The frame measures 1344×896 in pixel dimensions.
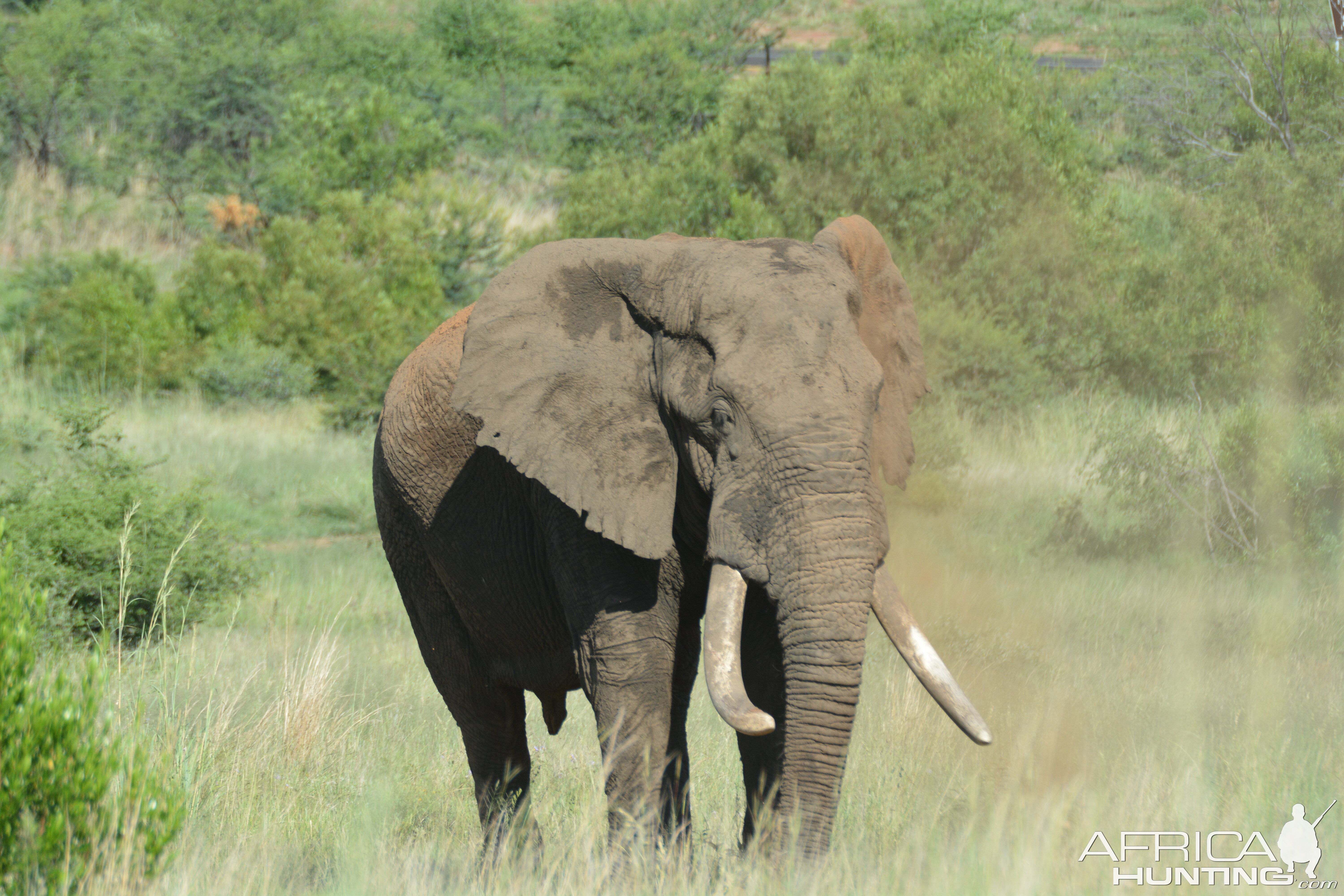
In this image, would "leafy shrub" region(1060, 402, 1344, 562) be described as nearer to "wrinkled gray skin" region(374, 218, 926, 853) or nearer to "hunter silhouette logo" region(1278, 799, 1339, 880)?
"hunter silhouette logo" region(1278, 799, 1339, 880)

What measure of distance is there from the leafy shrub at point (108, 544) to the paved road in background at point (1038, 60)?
77.7 ft

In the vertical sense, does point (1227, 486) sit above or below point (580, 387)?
below

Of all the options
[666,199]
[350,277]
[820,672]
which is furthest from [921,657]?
[350,277]

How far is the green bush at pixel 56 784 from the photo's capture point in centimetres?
349

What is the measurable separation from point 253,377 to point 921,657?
19257 mm

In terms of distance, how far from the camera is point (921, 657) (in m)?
3.74

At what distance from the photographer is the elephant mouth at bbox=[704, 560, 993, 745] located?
3.44 metres

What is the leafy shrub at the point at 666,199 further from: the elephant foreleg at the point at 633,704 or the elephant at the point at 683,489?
the elephant foreleg at the point at 633,704

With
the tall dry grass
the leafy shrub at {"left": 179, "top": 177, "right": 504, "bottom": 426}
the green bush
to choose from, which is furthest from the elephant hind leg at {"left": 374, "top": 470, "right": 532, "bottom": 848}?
the tall dry grass

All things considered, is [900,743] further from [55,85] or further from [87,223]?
[55,85]

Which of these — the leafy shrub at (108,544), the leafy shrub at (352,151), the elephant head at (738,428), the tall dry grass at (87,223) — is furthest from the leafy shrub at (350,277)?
the elephant head at (738,428)

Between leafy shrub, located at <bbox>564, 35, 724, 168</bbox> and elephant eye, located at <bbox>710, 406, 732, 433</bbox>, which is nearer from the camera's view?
elephant eye, located at <bbox>710, 406, 732, 433</bbox>

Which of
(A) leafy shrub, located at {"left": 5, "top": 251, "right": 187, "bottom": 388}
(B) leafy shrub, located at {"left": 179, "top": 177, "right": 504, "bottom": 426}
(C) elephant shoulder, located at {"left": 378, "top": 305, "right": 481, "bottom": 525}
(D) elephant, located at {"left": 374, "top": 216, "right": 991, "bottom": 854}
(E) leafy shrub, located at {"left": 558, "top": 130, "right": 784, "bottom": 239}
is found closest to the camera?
(D) elephant, located at {"left": 374, "top": 216, "right": 991, "bottom": 854}

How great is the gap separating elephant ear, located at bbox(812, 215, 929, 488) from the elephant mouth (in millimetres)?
769
